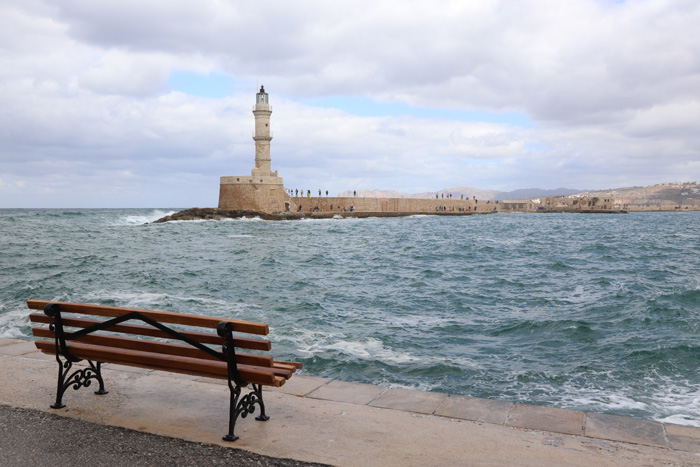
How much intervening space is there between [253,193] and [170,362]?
46.0 meters

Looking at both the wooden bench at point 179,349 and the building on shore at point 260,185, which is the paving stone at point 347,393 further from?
the building on shore at point 260,185

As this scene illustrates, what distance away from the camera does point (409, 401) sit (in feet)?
12.3

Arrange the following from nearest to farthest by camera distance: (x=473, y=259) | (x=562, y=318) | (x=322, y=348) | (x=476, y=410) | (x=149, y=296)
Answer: (x=476, y=410) < (x=322, y=348) < (x=562, y=318) < (x=149, y=296) < (x=473, y=259)

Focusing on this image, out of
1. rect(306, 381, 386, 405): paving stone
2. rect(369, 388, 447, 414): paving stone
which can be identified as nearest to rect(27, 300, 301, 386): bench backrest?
rect(306, 381, 386, 405): paving stone

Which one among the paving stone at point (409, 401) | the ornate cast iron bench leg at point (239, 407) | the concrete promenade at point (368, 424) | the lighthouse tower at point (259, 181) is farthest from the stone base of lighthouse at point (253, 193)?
the ornate cast iron bench leg at point (239, 407)

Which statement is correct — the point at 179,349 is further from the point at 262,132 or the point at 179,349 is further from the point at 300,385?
the point at 262,132

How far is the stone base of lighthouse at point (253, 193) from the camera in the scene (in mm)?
48500

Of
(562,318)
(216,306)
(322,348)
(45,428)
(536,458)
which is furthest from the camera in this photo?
(216,306)

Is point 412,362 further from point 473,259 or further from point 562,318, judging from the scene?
point 473,259

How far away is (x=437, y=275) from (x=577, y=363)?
731cm

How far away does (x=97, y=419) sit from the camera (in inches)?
130

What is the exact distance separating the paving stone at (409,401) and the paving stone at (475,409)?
69 millimetres

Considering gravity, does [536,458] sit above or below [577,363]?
above

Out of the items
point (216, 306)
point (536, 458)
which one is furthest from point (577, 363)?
point (216, 306)
